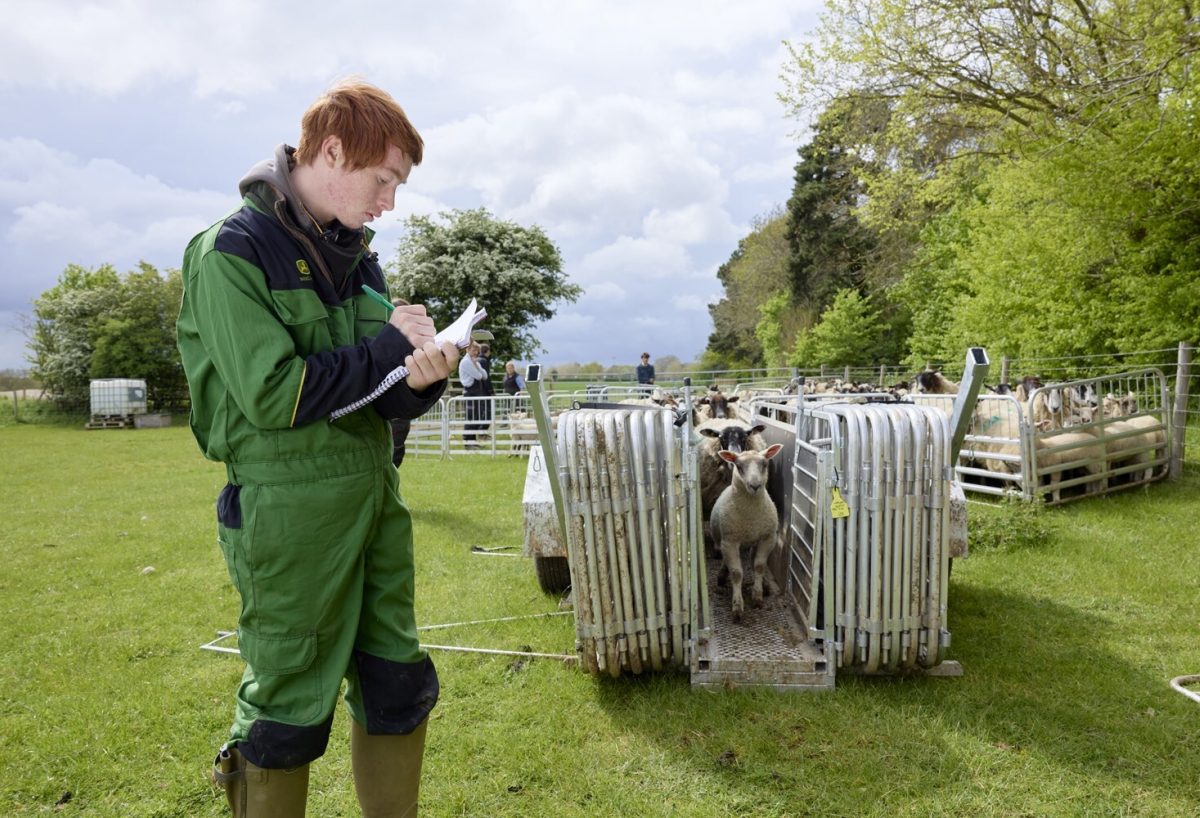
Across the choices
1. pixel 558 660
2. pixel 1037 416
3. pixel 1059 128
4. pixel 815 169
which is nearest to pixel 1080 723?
pixel 558 660

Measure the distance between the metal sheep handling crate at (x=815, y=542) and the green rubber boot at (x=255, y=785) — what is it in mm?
2003

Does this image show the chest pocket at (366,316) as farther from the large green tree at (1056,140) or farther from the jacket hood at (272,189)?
the large green tree at (1056,140)

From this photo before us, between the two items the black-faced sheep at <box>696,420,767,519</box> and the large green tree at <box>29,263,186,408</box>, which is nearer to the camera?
the black-faced sheep at <box>696,420,767,519</box>

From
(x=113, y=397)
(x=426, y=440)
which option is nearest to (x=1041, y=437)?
(x=426, y=440)

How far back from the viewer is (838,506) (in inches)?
150

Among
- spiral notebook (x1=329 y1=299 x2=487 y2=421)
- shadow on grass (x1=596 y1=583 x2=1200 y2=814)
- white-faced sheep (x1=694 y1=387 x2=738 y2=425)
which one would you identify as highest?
spiral notebook (x1=329 y1=299 x2=487 y2=421)

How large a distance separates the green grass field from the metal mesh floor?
11 centimetres

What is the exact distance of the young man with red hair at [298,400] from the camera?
1.74 m

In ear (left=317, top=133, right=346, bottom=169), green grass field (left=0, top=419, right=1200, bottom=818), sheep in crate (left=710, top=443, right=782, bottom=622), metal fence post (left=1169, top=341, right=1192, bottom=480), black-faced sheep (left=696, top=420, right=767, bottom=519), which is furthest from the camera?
metal fence post (left=1169, top=341, right=1192, bottom=480)

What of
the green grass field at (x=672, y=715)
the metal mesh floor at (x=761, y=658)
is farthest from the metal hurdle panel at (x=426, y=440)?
the metal mesh floor at (x=761, y=658)

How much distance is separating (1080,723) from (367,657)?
3490 millimetres

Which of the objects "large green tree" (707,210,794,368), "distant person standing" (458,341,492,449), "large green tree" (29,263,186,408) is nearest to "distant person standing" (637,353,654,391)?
"distant person standing" (458,341,492,449)

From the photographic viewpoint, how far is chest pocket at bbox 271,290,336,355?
1806 mm

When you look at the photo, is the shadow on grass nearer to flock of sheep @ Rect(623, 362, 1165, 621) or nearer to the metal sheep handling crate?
the metal sheep handling crate
